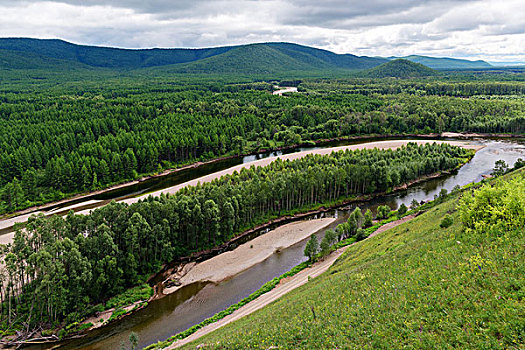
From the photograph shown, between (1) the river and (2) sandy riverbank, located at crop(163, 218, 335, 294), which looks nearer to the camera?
(1) the river

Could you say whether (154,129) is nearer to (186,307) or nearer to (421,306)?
(186,307)

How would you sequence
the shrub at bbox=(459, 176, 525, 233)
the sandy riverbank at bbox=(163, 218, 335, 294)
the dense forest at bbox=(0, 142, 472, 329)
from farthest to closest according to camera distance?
the sandy riverbank at bbox=(163, 218, 335, 294) < the dense forest at bbox=(0, 142, 472, 329) < the shrub at bbox=(459, 176, 525, 233)

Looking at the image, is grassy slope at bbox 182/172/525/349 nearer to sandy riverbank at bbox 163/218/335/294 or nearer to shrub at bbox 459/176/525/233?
shrub at bbox 459/176/525/233

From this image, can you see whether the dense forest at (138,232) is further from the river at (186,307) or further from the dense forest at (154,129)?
the dense forest at (154,129)

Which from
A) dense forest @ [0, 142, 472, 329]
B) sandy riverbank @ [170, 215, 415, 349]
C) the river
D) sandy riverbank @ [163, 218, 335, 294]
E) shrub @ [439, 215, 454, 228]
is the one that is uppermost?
shrub @ [439, 215, 454, 228]

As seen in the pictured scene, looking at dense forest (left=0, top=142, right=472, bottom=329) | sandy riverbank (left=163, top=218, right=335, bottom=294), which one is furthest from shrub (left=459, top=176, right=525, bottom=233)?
dense forest (left=0, top=142, right=472, bottom=329)

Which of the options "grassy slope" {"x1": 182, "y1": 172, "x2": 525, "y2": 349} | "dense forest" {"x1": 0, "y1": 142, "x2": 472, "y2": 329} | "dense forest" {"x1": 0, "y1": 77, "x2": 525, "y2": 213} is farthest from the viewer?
"dense forest" {"x1": 0, "y1": 77, "x2": 525, "y2": 213}

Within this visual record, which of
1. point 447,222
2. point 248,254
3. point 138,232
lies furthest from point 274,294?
point 447,222
